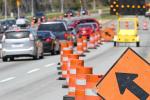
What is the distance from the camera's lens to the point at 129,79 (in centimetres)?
827

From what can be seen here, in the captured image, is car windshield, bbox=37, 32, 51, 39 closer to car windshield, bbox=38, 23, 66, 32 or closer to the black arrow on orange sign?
car windshield, bbox=38, 23, 66, 32

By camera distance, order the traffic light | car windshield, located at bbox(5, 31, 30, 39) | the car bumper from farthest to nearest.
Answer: the traffic light, car windshield, located at bbox(5, 31, 30, 39), the car bumper

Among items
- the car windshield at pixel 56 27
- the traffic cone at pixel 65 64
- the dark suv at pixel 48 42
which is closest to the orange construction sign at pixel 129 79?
the traffic cone at pixel 65 64

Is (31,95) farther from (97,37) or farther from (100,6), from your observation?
(100,6)

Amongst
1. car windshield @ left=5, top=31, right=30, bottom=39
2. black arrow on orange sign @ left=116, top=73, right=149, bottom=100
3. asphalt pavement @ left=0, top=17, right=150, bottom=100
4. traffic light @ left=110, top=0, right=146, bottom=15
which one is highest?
black arrow on orange sign @ left=116, top=73, right=149, bottom=100

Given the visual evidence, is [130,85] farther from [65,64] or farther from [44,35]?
[44,35]

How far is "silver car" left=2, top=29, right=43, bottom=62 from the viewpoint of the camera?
30531 mm

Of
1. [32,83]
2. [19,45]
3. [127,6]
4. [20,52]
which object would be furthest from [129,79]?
[127,6]

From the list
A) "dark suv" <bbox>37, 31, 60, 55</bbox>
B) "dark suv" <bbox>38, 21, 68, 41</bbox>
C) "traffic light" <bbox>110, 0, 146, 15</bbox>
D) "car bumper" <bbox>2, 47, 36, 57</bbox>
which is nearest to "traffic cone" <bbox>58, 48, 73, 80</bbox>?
"car bumper" <bbox>2, 47, 36, 57</bbox>

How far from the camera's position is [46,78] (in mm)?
20516

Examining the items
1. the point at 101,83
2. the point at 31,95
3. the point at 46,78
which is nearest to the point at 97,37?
the point at 46,78

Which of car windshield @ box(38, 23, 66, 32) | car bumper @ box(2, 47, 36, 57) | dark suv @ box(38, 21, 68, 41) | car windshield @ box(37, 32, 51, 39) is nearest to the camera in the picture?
car bumper @ box(2, 47, 36, 57)

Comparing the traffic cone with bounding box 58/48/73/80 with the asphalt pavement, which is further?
the traffic cone with bounding box 58/48/73/80

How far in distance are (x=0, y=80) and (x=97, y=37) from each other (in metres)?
25.8
